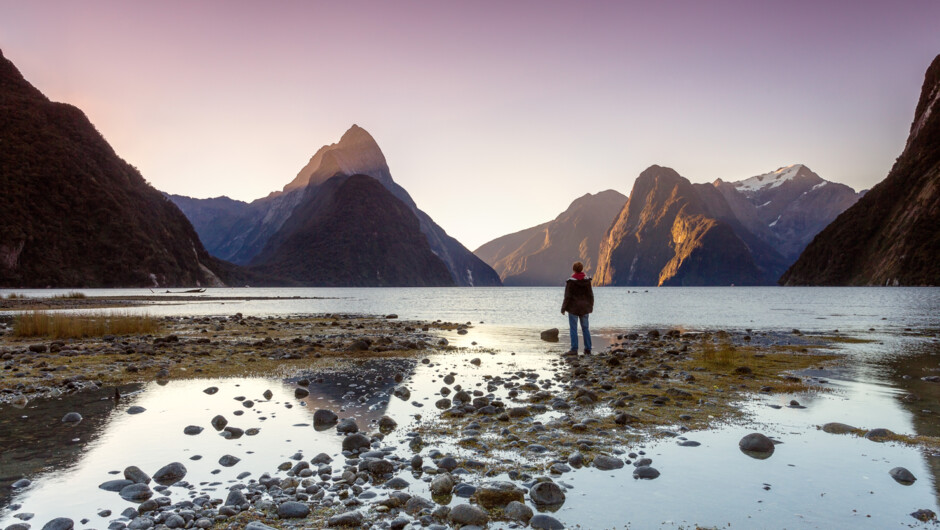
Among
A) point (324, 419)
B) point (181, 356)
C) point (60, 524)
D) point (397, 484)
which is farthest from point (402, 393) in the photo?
point (181, 356)

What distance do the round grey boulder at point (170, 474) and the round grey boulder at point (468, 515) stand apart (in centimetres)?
377

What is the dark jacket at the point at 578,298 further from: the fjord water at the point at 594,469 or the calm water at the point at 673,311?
the calm water at the point at 673,311

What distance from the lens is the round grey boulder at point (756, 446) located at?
26.0ft

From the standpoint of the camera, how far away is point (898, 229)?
147125 millimetres

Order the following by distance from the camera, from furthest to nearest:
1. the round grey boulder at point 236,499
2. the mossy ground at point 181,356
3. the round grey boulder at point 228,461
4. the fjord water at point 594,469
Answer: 1. the mossy ground at point 181,356
2. the round grey boulder at point 228,461
3. the round grey boulder at point 236,499
4. the fjord water at point 594,469

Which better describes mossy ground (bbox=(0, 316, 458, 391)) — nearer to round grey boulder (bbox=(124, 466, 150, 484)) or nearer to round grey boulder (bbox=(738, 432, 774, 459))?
round grey boulder (bbox=(124, 466, 150, 484))

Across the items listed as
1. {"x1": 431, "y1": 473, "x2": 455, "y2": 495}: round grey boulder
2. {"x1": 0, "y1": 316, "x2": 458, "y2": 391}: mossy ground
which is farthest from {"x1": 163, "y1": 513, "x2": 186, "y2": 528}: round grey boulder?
{"x1": 0, "y1": 316, "x2": 458, "y2": 391}: mossy ground

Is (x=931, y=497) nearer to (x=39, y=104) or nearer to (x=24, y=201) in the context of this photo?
(x=24, y=201)

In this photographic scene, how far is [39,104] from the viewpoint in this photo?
151375mm

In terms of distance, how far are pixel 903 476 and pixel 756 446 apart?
179 centimetres

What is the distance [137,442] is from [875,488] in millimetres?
10562

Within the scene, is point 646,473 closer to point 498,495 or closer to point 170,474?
point 498,495

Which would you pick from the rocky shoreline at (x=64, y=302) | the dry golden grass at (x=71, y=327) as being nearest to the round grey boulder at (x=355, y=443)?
the dry golden grass at (x=71, y=327)

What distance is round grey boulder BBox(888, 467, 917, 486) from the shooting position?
6574 millimetres
